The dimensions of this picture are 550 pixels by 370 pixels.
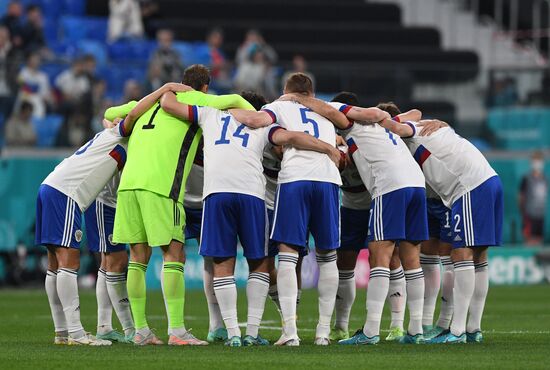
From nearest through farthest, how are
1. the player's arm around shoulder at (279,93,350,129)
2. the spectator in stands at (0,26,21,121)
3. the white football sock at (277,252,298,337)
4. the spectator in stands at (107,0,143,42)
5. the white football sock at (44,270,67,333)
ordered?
the white football sock at (277,252,298,337) < the player's arm around shoulder at (279,93,350,129) < the white football sock at (44,270,67,333) < the spectator in stands at (0,26,21,121) < the spectator in stands at (107,0,143,42)

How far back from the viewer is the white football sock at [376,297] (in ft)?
41.3

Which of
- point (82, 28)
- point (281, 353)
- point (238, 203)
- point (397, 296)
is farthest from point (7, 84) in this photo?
Result: point (281, 353)

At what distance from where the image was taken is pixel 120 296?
1323cm

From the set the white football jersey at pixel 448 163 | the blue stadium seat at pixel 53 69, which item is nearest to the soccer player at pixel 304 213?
the white football jersey at pixel 448 163

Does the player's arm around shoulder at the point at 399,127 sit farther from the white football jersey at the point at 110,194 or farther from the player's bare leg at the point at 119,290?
the player's bare leg at the point at 119,290

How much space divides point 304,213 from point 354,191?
4.71 feet

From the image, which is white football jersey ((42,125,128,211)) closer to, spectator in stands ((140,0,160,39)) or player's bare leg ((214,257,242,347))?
player's bare leg ((214,257,242,347))

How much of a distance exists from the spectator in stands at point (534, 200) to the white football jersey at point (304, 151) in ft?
46.2

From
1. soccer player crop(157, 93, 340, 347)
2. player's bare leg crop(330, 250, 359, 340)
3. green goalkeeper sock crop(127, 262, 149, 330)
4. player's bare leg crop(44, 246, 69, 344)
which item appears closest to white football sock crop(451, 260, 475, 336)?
player's bare leg crop(330, 250, 359, 340)

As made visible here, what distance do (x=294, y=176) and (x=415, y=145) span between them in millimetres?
1653

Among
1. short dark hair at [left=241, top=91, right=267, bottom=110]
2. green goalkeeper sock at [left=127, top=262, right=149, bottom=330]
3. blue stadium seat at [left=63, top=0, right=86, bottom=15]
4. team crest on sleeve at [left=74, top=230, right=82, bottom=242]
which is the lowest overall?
green goalkeeper sock at [left=127, top=262, right=149, bottom=330]

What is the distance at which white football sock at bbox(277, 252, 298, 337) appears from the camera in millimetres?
12203

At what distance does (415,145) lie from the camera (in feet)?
44.0

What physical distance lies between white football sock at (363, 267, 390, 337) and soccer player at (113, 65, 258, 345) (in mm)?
1620
